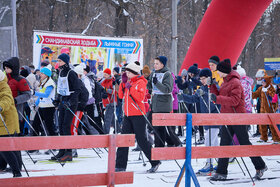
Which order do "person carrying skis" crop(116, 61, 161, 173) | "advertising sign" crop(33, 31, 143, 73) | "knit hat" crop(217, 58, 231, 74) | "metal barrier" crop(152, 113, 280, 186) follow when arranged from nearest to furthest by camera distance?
"metal barrier" crop(152, 113, 280, 186) → "knit hat" crop(217, 58, 231, 74) → "person carrying skis" crop(116, 61, 161, 173) → "advertising sign" crop(33, 31, 143, 73)

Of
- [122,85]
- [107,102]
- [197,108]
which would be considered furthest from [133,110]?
[197,108]

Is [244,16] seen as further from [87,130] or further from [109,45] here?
[87,130]

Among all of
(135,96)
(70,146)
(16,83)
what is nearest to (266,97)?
(135,96)

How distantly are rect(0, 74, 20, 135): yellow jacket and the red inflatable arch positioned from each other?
8.89 metres

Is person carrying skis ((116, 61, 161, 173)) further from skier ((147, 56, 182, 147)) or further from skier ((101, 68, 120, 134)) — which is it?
skier ((101, 68, 120, 134))

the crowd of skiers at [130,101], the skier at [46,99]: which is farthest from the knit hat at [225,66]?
the skier at [46,99]

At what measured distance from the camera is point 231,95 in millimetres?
5965

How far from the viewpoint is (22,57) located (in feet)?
83.7

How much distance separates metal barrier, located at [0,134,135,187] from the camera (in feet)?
12.2

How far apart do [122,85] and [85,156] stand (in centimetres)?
234

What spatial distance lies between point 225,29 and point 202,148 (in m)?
9.32

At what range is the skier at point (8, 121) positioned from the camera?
5.52 metres

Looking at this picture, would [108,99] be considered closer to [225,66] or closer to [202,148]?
[225,66]

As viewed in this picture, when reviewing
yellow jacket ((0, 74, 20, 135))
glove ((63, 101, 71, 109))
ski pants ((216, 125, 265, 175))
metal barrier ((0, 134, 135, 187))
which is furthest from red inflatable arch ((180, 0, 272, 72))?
metal barrier ((0, 134, 135, 187))
